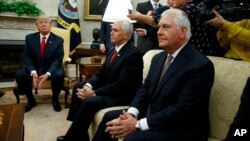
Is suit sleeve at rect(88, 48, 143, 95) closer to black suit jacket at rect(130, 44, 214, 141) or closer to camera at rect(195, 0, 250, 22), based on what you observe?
black suit jacket at rect(130, 44, 214, 141)

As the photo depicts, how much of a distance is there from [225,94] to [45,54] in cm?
260

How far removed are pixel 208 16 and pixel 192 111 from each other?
23.2 inches

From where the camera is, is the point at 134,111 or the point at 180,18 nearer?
the point at 180,18

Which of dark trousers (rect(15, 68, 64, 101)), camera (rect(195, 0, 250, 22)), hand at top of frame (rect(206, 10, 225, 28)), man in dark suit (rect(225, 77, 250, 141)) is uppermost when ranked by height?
camera (rect(195, 0, 250, 22))

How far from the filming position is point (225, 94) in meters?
1.92

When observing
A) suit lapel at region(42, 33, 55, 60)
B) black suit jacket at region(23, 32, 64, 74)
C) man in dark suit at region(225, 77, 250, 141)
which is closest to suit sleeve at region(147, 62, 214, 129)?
man in dark suit at region(225, 77, 250, 141)

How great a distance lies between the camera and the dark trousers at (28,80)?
3.70 m

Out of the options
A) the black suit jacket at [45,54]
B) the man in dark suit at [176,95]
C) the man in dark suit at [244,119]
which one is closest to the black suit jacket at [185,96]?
the man in dark suit at [176,95]

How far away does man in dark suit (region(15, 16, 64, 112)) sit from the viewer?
3709 mm

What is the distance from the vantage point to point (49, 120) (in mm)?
3432

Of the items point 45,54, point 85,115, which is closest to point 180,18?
point 85,115

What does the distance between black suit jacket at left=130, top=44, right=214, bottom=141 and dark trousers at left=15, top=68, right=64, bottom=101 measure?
2.12 metres

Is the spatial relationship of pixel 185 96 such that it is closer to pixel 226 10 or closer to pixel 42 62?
pixel 226 10

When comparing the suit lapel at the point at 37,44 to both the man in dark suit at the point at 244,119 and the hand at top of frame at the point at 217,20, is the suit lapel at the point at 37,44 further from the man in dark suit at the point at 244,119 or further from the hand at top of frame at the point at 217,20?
the man in dark suit at the point at 244,119
